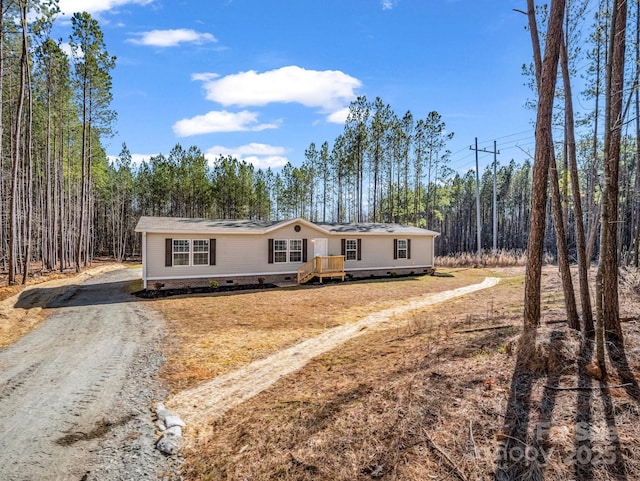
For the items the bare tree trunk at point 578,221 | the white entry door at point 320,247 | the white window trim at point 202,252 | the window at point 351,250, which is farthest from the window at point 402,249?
the bare tree trunk at point 578,221

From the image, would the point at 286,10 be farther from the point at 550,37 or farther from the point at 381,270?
the point at 381,270

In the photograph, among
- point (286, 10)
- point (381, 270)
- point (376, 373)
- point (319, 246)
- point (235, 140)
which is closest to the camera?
point (376, 373)

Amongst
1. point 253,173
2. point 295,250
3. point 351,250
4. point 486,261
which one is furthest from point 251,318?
point 253,173

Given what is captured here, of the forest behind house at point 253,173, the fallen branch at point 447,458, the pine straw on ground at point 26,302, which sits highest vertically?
the forest behind house at point 253,173

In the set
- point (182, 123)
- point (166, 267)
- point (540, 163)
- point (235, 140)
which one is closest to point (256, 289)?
point (166, 267)

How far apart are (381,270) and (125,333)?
14.4 meters

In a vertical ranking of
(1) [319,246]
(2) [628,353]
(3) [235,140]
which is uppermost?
(3) [235,140]

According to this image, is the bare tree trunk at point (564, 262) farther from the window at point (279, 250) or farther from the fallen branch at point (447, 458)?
the window at point (279, 250)

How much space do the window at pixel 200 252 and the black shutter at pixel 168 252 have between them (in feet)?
3.10

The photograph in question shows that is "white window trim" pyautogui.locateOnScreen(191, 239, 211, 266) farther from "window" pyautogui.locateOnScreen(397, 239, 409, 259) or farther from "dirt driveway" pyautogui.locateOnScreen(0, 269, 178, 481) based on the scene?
"window" pyautogui.locateOnScreen(397, 239, 409, 259)

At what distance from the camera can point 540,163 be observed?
5.08 meters

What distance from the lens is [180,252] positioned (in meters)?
14.7

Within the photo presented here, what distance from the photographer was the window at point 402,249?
2064cm

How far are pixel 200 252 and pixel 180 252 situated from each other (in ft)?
2.72
